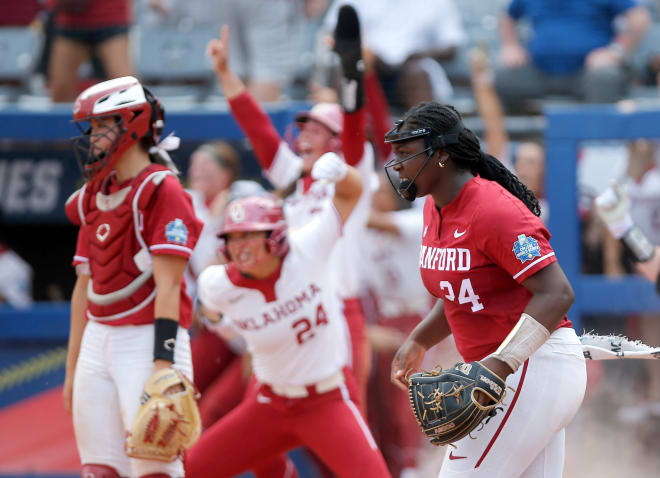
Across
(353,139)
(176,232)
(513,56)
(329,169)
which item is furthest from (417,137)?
(513,56)

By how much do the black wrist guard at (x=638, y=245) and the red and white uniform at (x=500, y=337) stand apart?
1605 millimetres

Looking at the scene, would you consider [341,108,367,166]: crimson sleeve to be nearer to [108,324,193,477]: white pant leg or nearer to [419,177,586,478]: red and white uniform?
[108,324,193,477]: white pant leg

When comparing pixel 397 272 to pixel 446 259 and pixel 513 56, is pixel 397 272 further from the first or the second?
pixel 446 259

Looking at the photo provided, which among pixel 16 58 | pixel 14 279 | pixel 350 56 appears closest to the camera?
pixel 350 56

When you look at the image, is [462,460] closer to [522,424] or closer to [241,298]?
[522,424]

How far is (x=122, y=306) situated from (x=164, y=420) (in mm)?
505

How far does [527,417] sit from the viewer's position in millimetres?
2998

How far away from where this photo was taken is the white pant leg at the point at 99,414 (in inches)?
146

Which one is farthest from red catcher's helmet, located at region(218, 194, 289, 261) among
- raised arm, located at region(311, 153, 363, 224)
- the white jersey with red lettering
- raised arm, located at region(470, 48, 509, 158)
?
the white jersey with red lettering

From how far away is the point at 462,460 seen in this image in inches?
121

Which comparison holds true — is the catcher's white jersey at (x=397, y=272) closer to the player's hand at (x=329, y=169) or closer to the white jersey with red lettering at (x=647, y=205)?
the white jersey with red lettering at (x=647, y=205)

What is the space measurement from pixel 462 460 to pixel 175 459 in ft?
3.90

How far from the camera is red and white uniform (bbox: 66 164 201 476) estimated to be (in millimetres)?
3680

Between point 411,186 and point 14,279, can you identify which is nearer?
point 411,186
